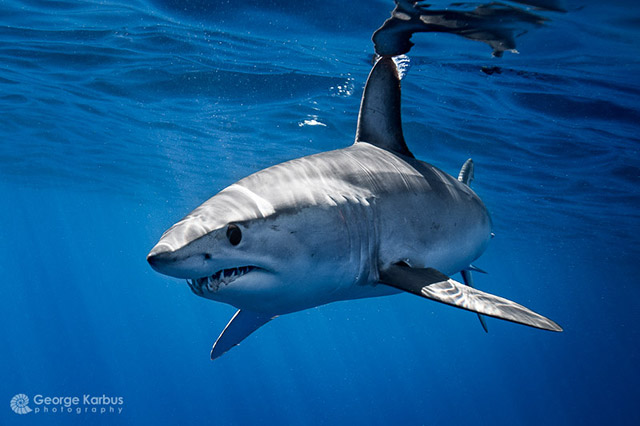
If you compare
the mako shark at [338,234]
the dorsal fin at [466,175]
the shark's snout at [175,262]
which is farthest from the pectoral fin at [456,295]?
the dorsal fin at [466,175]

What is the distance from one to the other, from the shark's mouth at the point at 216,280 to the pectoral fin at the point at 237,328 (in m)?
1.42

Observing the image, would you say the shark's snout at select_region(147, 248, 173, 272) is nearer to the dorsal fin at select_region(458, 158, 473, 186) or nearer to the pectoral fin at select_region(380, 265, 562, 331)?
the pectoral fin at select_region(380, 265, 562, 331)

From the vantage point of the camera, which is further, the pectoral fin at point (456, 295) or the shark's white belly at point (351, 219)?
the shark's white belly at point (351, 219)

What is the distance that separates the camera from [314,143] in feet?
58.8

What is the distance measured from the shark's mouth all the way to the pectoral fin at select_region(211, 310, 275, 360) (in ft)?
4.66

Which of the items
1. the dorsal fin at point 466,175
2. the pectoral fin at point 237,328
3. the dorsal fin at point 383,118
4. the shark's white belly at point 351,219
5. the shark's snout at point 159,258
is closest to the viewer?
the shark's snout at point 159,258

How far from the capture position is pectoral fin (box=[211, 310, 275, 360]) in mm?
3771

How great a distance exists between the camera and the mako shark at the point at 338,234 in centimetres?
224

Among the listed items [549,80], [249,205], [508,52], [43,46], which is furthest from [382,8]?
[43,46]

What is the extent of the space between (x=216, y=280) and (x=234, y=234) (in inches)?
12.1

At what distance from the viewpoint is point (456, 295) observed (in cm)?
257

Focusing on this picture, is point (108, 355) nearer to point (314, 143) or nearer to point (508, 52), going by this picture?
point (314, 143)

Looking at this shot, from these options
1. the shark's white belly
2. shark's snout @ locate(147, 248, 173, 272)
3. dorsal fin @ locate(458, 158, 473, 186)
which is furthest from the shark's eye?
dorsal fin @ locate(458, 158, 473, 186)

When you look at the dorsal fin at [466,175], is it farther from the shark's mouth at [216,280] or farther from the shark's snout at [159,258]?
the shark's snout at [159,258]
